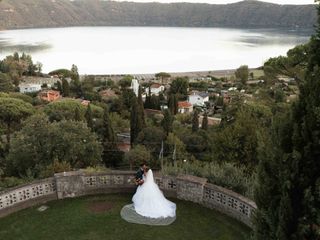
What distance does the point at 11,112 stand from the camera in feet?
95.4

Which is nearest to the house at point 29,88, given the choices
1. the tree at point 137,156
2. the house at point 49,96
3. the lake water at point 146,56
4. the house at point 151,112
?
the house at point 49,96

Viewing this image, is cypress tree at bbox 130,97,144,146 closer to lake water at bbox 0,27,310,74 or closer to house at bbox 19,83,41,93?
house at bbox 19,83,41,93

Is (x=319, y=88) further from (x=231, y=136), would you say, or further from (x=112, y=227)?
(x=231, y=136)

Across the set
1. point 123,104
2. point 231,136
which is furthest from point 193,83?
point 231,136

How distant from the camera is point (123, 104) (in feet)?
148

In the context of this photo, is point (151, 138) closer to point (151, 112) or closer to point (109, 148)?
point (109, 148)

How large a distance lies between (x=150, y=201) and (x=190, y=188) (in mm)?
940

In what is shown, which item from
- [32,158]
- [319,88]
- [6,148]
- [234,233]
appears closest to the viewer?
[319,88]

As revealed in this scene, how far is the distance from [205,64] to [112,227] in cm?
9508

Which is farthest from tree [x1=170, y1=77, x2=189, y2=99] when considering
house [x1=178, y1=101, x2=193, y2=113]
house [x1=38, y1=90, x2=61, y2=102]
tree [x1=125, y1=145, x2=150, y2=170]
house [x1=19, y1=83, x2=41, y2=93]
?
tree [x1=125, y1=145, x2=150, y2=170]

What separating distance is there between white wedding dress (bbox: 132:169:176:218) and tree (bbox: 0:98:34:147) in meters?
22.8

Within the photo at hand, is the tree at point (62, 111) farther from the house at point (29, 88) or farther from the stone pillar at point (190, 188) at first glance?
the stone pillar at point (190, 188)

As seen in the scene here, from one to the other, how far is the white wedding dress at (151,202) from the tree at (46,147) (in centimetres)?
Answer: 742

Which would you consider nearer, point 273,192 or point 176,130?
point 273,192
